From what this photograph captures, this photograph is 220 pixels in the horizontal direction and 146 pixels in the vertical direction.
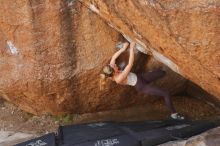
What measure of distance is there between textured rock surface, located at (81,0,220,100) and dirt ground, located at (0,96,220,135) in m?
2.15

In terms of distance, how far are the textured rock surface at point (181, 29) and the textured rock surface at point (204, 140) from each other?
20.0 inches

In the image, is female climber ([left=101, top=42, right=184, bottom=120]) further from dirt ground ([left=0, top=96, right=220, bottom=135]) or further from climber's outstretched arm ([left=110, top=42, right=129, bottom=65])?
dirt ground ([left=0, top=96, right=220, bottom=135])

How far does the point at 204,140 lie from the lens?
5.68 m

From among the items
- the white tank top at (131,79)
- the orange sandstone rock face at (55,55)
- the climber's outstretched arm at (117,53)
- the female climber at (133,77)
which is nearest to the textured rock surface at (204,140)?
the female climber at (133,77)

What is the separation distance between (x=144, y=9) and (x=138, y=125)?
6.54ft

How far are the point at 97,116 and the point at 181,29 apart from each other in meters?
3.28

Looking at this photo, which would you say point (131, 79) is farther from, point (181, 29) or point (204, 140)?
point (181, 29)

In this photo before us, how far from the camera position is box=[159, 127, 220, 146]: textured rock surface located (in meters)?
5.64

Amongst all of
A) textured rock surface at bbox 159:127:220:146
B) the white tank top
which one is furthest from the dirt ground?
textured rock surface at bbox 159:127:220:146

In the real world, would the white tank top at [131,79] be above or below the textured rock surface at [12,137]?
above

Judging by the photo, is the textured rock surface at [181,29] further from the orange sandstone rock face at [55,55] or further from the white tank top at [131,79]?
the white tank top at [131,79]

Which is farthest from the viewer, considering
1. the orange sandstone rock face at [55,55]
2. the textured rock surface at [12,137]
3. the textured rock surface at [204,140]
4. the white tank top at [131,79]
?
the textured rock surface at [12,137]

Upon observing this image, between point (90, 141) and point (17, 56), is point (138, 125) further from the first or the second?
point (17, 56)

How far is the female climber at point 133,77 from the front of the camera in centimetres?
681
